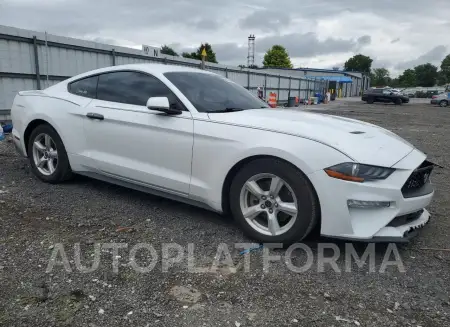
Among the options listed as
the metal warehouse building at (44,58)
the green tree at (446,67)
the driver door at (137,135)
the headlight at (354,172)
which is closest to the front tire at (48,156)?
the driver door at (137,135)

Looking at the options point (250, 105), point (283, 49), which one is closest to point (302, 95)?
point (250, 105)

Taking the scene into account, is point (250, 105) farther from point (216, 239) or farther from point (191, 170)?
point (216, 239)

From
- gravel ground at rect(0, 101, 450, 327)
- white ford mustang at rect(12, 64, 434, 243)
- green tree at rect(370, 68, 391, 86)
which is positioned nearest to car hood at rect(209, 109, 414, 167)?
white ford mustang at rect(12, 64, 434, 243)

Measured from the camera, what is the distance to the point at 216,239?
3.57 metres

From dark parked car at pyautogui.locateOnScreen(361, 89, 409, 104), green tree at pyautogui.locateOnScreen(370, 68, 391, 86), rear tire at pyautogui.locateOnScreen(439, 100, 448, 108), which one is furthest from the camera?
green tree at pyautogui.locateOnScreen(370, 68, 391, 86)

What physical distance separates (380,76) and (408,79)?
1996cm

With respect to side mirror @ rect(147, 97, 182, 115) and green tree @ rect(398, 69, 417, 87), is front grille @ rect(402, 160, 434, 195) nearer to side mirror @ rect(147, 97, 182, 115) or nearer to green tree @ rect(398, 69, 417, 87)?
side mirror @ rect(147, 97, 182, 115)

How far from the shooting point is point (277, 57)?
87.9 m

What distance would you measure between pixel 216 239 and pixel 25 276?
1.49 metres

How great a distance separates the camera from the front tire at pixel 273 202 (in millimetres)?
3170

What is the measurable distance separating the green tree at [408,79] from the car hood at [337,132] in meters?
129

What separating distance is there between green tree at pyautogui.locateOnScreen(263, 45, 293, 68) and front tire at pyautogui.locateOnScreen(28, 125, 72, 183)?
3344 inches

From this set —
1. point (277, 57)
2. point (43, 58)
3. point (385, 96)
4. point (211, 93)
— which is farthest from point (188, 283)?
point (277, 57)

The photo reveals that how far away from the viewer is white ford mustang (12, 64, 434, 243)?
121 inches
